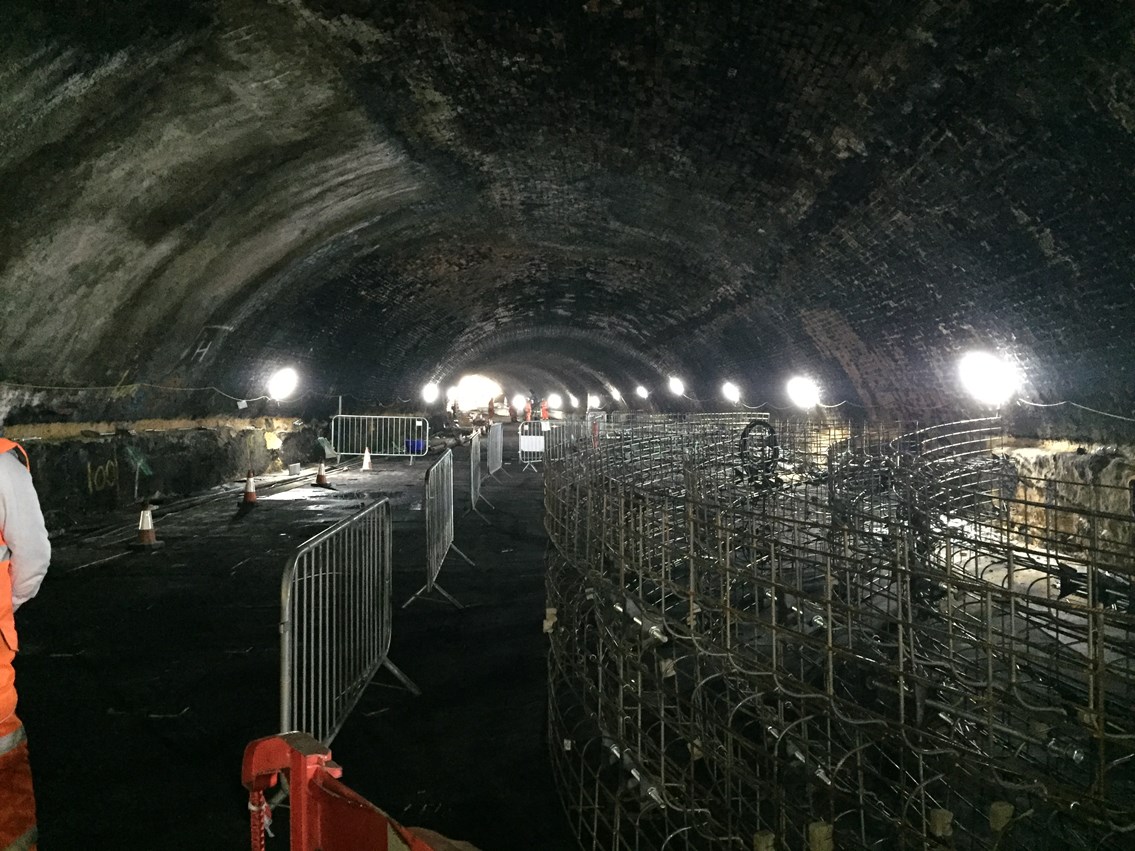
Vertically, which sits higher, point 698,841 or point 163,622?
point 163,622

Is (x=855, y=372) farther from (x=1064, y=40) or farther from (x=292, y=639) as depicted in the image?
(x=292, y=639)

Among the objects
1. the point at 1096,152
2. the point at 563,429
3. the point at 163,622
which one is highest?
the point at 1096,152

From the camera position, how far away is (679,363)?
20953mm

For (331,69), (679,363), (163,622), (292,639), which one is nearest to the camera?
(292,639)

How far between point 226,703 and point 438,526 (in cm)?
332

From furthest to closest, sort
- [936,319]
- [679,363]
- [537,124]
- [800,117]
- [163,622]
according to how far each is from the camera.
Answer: [679,363], [936,319], [537,124], [800,117], [163,622]

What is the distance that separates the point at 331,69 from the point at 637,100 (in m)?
3.09

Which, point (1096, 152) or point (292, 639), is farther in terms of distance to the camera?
point (1096, 152)

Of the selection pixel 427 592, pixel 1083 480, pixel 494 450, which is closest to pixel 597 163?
pixel 427 592

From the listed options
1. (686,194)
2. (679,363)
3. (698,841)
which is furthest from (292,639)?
(679,363)

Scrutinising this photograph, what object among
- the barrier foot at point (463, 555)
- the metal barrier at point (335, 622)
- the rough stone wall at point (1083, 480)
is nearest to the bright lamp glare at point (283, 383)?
the barrier foot at point (463, 555)

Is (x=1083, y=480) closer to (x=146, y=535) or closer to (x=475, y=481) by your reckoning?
(x=475, y=481)

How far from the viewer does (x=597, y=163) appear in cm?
945

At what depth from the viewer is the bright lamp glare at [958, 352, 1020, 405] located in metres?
9.55
